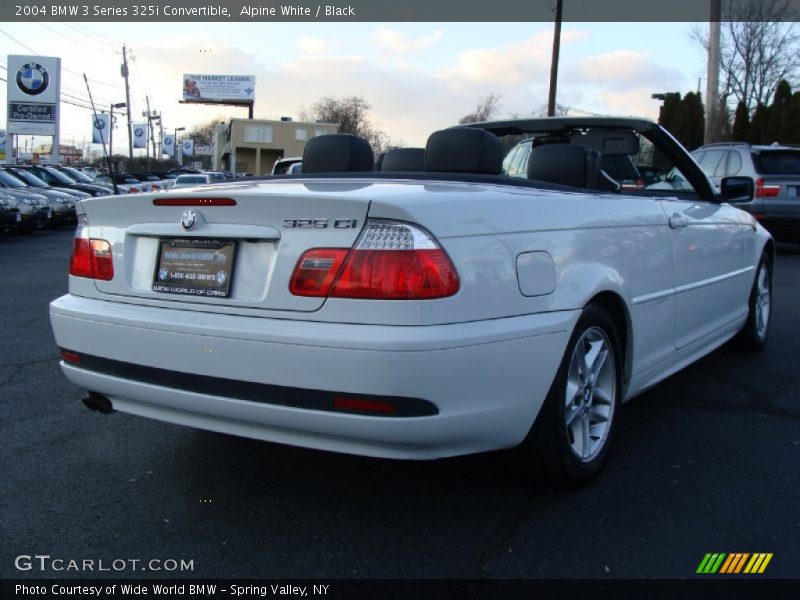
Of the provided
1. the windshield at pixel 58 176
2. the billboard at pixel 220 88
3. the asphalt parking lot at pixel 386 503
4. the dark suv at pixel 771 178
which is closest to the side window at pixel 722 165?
the dark suv at pixel 771 178

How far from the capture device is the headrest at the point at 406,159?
443cm

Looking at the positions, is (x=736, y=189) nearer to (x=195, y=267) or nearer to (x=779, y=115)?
(x=195, y=267)

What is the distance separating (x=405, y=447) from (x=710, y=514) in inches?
50.0

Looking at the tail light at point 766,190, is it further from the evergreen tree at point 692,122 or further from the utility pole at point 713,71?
the evergreen tree at point 692,122

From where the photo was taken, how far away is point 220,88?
9000 centimetres

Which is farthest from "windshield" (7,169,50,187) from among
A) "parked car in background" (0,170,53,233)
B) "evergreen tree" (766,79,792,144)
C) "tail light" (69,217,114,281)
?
"evergreen tree" (766,79,792,144)

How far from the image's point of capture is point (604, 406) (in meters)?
3.35

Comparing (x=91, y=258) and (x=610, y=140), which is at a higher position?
(x=610, y=140)

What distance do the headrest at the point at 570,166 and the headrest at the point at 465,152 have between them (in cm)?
22

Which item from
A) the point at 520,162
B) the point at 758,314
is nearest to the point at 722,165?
the point at 758,314

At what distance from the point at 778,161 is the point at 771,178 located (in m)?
0.50

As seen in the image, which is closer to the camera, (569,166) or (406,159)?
(569,166)

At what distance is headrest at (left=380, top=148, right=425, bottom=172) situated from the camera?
4434 mm

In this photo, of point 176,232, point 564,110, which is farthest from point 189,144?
point 176,232
